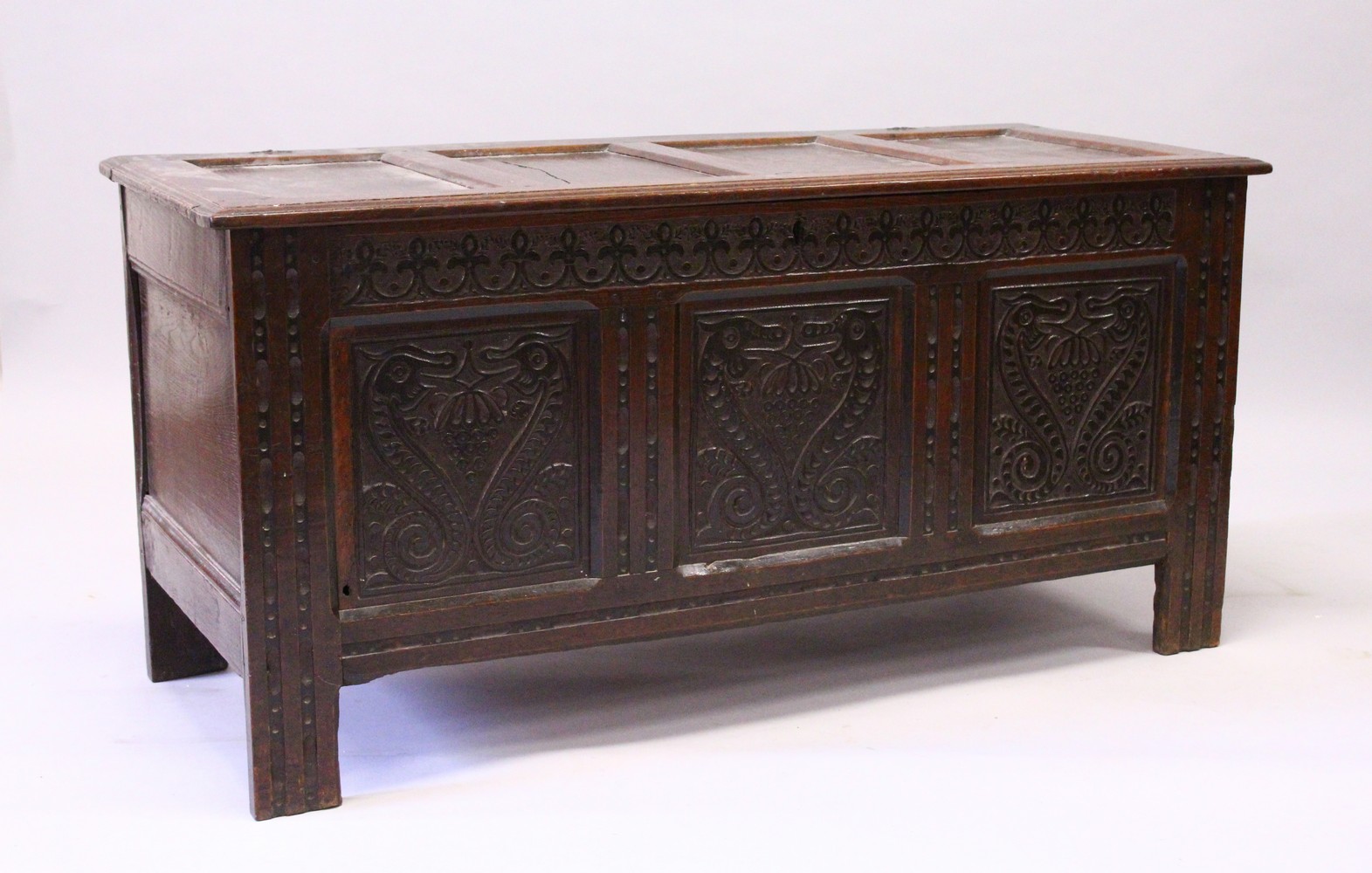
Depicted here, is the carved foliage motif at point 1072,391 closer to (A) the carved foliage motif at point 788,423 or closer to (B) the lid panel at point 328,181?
(A) the carved foliage motif at point 788,423

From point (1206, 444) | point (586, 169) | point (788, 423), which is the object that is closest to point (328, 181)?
point (586, 169)

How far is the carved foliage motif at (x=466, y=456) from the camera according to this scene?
3039mm

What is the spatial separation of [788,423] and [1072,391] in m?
0.58

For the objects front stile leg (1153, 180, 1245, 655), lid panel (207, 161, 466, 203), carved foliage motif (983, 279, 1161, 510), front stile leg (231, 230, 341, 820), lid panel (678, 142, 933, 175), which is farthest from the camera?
front stile leg (1153, 180, 1245, 655)

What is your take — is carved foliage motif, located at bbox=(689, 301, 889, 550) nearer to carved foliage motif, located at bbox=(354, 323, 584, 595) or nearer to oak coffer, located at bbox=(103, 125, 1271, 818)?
oak coffer, located at bbox=(103, 125, 1271, 818)

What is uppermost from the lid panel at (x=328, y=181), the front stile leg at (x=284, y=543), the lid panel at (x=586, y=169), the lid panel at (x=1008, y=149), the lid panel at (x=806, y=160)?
the lid panel at (x=1008, y=149)

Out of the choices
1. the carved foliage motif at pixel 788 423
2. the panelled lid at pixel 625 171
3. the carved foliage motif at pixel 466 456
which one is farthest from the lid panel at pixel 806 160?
the carved foliage motif at pixel 466 456

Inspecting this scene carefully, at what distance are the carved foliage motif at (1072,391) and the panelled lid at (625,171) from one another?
9.6 inches

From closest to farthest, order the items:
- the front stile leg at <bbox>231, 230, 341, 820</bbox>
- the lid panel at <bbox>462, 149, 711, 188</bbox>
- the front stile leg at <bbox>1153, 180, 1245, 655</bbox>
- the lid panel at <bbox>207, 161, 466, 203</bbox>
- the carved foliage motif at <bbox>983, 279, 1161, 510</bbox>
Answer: the front stile leg at <bbox>231, 230, 341, 820</bbox>
the lid panel at <bbox>207, 161, 466, 203</bbox>
the lid panel at <bbox>462, 149, 711, 188</bbox>
the carved foliage motif at <bbox>983, 279, 1161, 510</bbox>
the front stile leg at <bbox>1153, 180, 1245, 655</bbox>

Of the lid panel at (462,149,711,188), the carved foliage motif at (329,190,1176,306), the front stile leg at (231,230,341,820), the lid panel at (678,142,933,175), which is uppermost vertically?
the lid panel at (678,142,933,175)

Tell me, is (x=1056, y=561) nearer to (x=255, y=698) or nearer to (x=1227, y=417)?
(x=1227, y=417)

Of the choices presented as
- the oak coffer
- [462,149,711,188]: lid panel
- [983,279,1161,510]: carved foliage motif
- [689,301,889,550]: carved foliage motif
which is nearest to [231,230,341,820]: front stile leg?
the oak coffer

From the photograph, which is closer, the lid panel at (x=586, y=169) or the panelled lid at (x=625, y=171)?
the panelled lid at (x=625, y=171)

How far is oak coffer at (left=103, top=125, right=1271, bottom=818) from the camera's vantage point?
2.99 m
